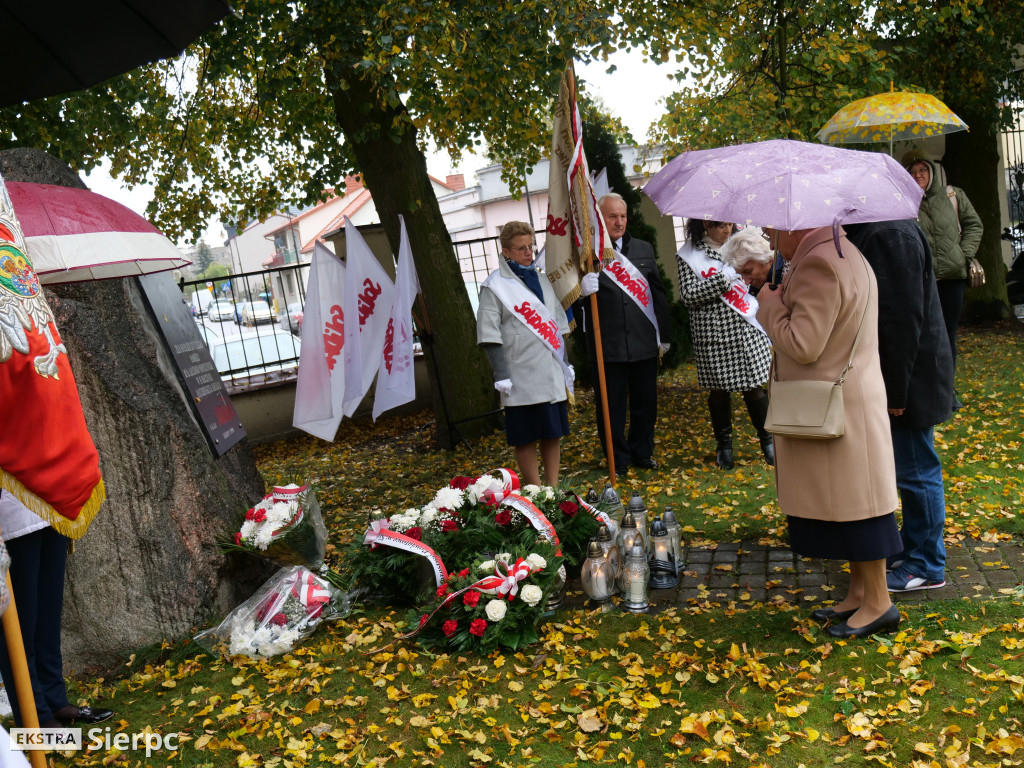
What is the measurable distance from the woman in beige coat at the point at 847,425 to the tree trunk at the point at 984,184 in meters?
9.72

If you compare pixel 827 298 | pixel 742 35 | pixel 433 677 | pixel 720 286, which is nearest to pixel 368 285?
pixel 720 286

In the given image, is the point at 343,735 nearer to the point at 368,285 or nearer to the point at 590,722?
the point at 590,722

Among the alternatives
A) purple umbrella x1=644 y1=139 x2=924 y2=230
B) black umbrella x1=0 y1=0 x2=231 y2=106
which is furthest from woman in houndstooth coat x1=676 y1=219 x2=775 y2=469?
black umbrella x1=0 y1=0 x2=231 y2=106

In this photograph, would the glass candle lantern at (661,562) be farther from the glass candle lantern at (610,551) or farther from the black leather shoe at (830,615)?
the black leather shoe at (830,615)

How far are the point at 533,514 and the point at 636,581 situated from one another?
27.8 inches

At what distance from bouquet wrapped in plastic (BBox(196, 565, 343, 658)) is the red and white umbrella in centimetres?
180

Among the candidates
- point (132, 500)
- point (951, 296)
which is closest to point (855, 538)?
point (132, 500)

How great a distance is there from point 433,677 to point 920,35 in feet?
33.2

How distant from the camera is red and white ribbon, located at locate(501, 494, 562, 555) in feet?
15.6

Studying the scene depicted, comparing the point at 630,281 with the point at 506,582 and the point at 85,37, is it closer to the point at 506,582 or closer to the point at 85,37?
the point at 506,582

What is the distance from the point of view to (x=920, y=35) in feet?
34.9

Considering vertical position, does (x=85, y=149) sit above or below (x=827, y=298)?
above

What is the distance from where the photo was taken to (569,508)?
5078 mm

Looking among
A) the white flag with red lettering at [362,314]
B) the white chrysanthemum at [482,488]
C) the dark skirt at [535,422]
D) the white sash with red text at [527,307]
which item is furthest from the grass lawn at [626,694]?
the white flag with red lettering at [362,314]
